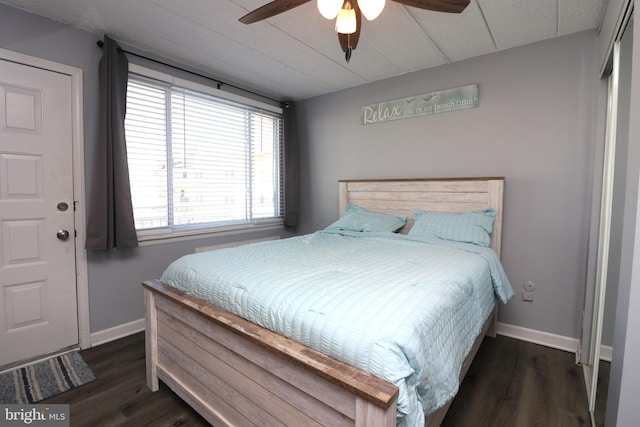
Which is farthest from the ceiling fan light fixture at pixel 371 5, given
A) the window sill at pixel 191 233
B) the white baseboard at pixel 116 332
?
the white baseboard at pixel 116 332

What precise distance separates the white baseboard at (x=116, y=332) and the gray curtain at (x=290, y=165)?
1.92 m

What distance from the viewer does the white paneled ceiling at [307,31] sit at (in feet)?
6.32

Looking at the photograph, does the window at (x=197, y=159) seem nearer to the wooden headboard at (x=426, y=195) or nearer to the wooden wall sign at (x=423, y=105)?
the wooden headboard at (x=426, y=195)

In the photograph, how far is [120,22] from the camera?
6.93ft

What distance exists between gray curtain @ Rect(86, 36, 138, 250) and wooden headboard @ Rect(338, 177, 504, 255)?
2102mm

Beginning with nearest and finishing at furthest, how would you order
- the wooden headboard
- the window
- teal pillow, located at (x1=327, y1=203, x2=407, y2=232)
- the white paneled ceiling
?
the white paneled ceiling, the wooden headboard, the window, teal pillow, located at (x1=327, y1=203, x2=407, y2=232)


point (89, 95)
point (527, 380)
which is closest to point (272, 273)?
point (527, 380)

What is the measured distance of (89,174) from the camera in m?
2.28

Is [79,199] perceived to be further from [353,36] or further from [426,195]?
[426,195]

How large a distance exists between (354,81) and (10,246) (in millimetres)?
3164

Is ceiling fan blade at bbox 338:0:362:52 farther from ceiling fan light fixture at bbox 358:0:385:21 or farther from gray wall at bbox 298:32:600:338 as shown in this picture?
gray wall at bbox 298:32:600:338

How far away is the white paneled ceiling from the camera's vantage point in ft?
6.32

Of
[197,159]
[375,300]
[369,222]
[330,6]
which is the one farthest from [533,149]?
[197,159]

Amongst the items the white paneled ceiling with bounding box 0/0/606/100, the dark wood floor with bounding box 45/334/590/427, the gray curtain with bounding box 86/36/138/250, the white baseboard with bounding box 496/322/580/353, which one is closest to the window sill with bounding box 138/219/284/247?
the gray curtain with bounding box 86/36/138/250
